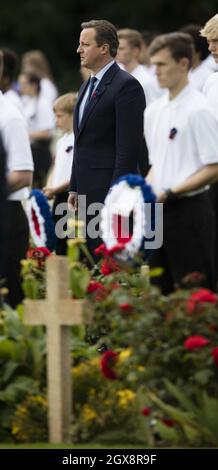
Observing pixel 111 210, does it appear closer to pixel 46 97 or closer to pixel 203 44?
pixel 203 44

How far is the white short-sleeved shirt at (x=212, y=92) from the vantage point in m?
10.7

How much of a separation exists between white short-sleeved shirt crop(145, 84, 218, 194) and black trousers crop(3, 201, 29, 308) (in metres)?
1.17

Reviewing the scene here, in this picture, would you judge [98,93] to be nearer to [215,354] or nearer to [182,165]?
[182,165]

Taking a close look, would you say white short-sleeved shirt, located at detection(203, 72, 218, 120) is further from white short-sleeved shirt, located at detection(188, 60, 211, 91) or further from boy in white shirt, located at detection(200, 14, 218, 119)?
white short-sleeved shirt, located at detection(188, 60, 211, 91)

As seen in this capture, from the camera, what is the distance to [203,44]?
1377cm

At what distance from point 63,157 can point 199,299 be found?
4.63m

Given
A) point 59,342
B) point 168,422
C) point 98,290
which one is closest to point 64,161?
point 98,290

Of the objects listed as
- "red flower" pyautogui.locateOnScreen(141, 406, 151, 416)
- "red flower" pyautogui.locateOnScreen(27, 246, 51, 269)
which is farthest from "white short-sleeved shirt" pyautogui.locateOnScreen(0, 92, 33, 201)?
"red flower" pyautogui.locateOnScreen(141, 406, 151, 416)

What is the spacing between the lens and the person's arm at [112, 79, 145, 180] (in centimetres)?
1064

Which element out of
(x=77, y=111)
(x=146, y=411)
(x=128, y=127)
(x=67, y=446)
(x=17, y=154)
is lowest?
(x=67, y=446)

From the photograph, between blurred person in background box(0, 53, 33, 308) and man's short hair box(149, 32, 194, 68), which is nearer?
man's short hair box(149, 32, 194, 68)

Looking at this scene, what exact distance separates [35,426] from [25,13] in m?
30.8

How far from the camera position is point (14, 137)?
32.7 feet

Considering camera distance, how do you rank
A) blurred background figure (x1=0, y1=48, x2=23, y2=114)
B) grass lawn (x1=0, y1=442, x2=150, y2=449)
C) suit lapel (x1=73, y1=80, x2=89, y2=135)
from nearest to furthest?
grass lawn (x1=0, y1=442, x2=150, y2=449)
suit lapel (x1=73, y1=80, x2=89, y2=135)
blurred background figure (x1=0, y1=48, x2=23, y2=114)
